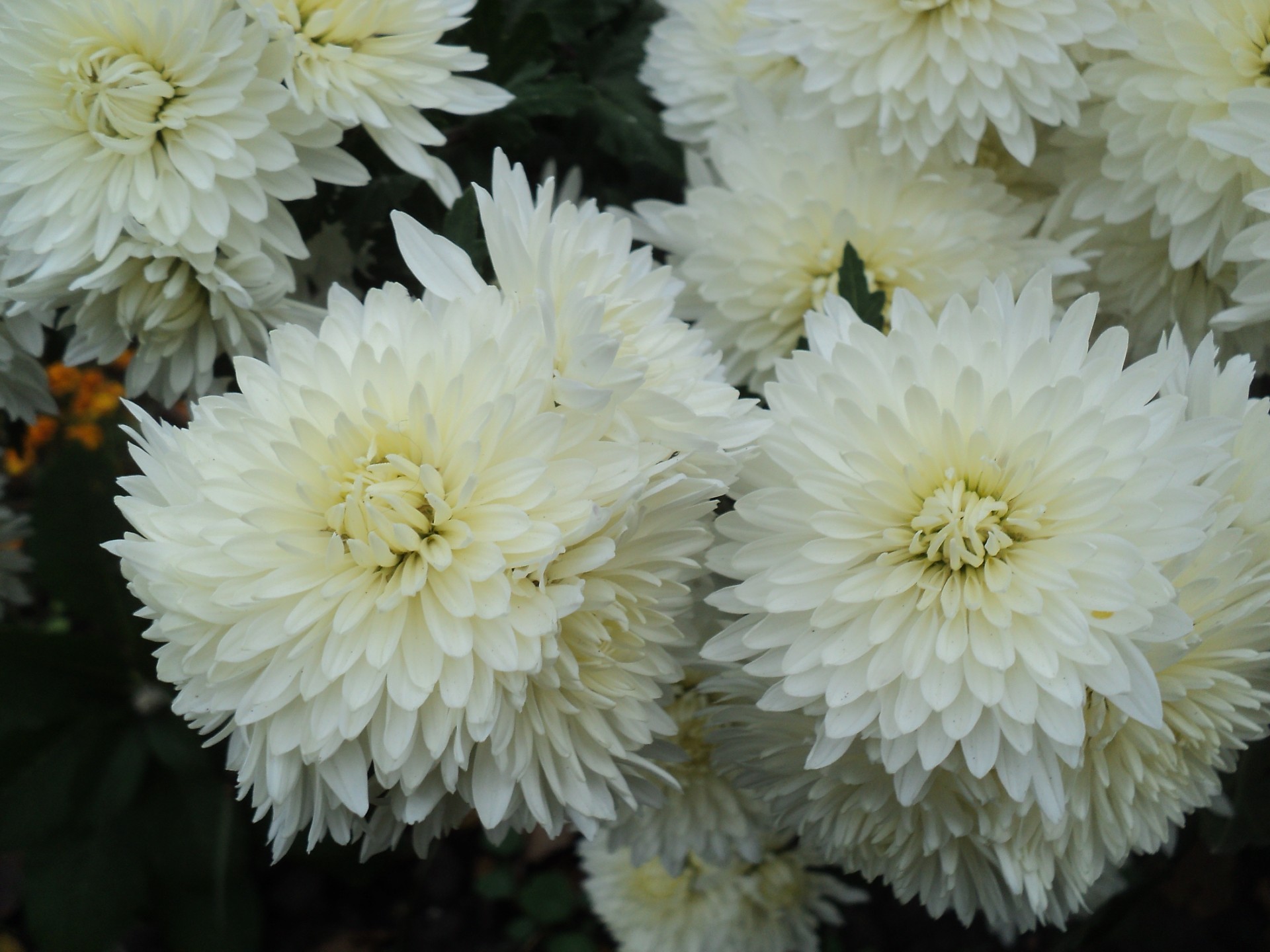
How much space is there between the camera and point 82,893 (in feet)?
4.31

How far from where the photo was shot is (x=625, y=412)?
63 centimetres

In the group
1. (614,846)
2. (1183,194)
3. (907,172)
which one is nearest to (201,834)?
(614,846)

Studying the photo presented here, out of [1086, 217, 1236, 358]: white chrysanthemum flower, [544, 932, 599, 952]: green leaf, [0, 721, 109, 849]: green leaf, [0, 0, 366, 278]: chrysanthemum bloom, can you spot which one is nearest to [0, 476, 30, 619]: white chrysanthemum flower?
[0, 721, 109, 849]: green leaf

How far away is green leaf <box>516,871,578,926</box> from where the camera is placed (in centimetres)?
161

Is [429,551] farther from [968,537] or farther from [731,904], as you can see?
[731,904]

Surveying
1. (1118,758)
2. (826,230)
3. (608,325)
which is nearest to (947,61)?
(826,230)

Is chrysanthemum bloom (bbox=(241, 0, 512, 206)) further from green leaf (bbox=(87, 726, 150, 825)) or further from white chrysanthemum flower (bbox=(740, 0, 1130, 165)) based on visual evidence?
green leaf (bbox=(87, 726, 150, 825))

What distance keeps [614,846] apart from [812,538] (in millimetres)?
503

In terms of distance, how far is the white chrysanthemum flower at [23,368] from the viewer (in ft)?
2.79

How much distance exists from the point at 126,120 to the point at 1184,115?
33.0 inches

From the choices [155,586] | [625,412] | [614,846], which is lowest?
[614,846]

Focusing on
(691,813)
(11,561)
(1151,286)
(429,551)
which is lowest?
(11,561)

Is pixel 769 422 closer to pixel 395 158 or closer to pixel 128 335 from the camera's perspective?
pixel 395 158

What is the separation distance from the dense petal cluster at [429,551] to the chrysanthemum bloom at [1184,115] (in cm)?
48
